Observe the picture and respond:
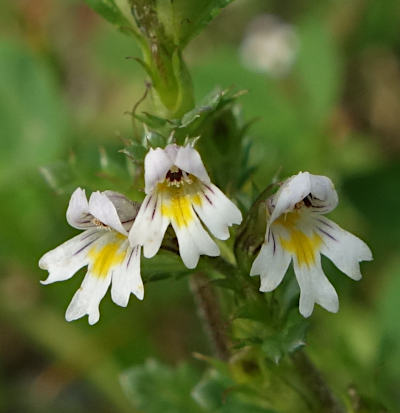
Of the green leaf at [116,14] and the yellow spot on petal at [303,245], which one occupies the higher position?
the green leaf at [116,14]

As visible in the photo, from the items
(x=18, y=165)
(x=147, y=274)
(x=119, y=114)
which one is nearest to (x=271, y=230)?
(x=147, y=274)

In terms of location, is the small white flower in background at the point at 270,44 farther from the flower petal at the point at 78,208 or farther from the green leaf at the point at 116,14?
the flower petal at the point at 78,208

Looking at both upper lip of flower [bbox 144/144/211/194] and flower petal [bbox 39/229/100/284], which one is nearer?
upper lip of flower [bbox 144/144/211/194]

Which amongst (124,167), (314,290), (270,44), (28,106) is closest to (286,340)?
(314,290)

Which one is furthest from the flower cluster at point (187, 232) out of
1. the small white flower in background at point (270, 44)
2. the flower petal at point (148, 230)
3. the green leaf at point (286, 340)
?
the small white flower in background at point (270, 44)

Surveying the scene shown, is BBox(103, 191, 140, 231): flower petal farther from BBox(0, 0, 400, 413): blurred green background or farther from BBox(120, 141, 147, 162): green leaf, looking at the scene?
BBox(0, 0, 400, 413): blurred green background

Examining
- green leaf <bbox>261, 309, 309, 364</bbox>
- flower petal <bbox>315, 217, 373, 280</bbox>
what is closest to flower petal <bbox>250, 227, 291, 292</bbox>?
flower petal <bbox>315, 217, 373, 280</bbox>
